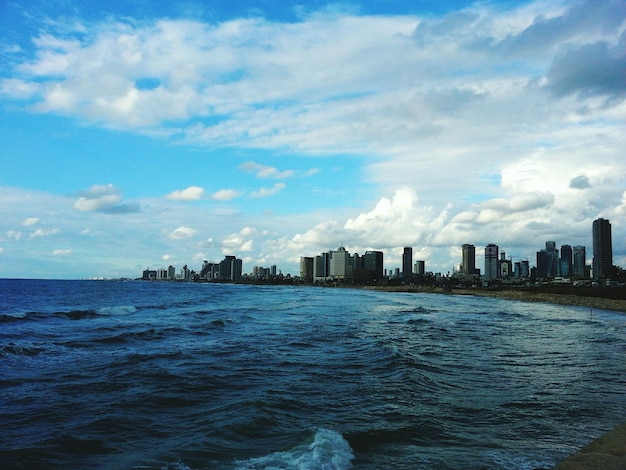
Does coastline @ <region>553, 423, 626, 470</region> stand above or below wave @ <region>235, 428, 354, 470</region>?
above

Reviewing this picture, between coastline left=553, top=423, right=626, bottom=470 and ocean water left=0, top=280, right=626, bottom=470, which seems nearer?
coastline left=553, top=423, right=626, bottom=470

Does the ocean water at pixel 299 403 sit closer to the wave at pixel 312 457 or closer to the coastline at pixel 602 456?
the wave at pixel 312 457

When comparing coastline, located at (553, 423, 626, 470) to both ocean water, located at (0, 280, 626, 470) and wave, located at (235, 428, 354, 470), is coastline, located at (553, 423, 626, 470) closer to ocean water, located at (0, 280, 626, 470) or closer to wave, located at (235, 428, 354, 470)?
ocean water, located at (0, 280, 626, 470)

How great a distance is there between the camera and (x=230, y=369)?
60.2 ft

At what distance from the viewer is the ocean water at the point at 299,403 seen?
9.23 m

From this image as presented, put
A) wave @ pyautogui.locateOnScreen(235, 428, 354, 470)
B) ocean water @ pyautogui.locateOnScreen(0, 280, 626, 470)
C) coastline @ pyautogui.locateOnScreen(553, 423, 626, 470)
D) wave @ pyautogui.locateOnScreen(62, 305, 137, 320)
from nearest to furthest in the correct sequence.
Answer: coastline @ pyautogui.locateOnScreen(553, 423, 626, 470)
wave @ pyautogui.locateOnScreen(235, 428, 354, 470)
ocean water @ pyautogui.locateOnScreen(0, 280, 626, 470)
wave @ pyautogui.locateOnScreen(62, 305, 137, 320)

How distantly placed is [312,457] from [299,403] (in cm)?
451

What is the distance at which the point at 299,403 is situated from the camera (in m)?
13.3

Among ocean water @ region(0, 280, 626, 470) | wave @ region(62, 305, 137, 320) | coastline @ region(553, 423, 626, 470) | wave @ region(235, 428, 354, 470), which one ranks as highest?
coastline @ region(553, 423, 626, 470)

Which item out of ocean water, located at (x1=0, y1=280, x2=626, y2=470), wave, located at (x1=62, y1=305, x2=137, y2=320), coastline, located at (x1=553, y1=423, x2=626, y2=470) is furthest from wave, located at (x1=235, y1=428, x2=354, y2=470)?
wave, located at (x1=62, y1=305, x2=137, y2=320)

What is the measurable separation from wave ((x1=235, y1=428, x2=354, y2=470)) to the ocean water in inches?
1.7

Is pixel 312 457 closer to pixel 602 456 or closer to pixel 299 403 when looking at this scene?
pixel 299 403

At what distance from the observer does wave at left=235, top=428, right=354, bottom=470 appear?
8.51 meters

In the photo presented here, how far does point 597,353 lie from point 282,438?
21.4 meters
